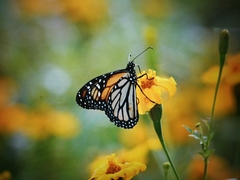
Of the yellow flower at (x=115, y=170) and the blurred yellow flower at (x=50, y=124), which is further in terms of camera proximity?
the blurred yellow flower at (x=50, y=124)

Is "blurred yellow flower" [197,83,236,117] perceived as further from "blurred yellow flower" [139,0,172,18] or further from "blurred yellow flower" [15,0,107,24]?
"blurred yellow flower" [15,0,107,24]

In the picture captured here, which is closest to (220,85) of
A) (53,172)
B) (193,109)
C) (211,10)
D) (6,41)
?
(193,109)

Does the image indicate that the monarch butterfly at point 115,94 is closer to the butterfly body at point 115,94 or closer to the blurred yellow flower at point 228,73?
the butterfly body at point 115,94

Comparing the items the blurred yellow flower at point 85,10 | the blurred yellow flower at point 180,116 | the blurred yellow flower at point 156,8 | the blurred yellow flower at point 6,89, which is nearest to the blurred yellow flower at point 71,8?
the blurred yellow flower at point 85,10

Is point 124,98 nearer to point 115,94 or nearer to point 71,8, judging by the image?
point 115,94

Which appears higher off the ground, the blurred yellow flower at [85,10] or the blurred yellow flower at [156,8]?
the blurred yellow flower at [85,10]

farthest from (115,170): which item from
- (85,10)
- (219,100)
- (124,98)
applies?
(85,10)
